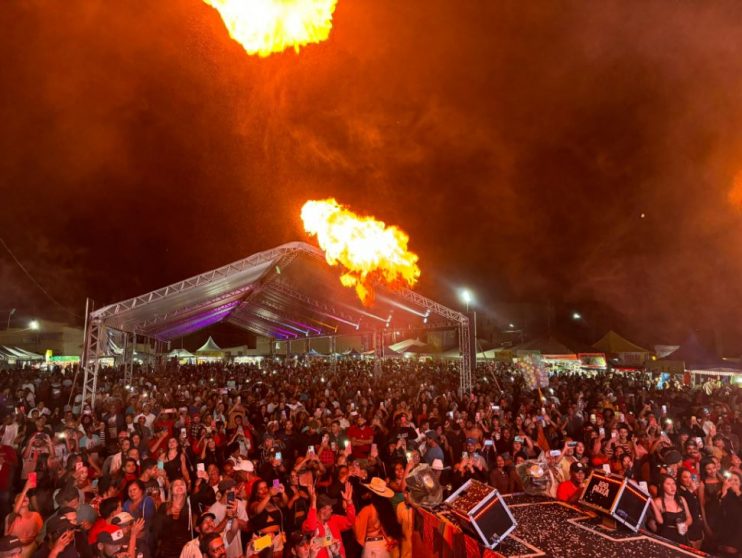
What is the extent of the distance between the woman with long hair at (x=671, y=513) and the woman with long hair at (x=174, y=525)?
4305 millimetres

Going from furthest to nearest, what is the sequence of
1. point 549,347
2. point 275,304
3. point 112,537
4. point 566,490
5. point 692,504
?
point 275,304 < point 549,347 < point 566,490 < point 692,504 < point 112,537

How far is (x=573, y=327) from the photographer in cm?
4831

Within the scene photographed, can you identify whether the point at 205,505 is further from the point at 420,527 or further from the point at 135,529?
the point at 420,527

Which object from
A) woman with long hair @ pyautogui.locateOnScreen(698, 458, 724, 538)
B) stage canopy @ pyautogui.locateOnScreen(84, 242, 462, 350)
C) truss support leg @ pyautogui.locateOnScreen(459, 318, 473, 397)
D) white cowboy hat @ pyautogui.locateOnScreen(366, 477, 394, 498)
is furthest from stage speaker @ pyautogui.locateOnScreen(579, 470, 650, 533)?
truss support leg @ pyautogui.locateOnScreen(459, 318, 473, 397)

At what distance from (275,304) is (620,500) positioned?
21.7 metres

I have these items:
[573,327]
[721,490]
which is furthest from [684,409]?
[573,327]

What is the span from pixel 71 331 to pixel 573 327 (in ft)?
147

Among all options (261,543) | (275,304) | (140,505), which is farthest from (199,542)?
(275,304)

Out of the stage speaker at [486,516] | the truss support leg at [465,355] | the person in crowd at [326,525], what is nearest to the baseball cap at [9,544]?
the person in crowd at [326,525]

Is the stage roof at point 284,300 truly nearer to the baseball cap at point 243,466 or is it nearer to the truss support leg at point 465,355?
the truss support leg at point 465,355

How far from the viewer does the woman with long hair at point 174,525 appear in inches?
176

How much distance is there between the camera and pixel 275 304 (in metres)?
24.1

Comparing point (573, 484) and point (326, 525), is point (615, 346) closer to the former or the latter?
point (573, 484)

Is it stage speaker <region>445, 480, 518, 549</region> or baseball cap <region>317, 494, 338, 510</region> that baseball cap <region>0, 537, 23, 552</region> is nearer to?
baseball cap <region>317, 494, 338, 510</region>
